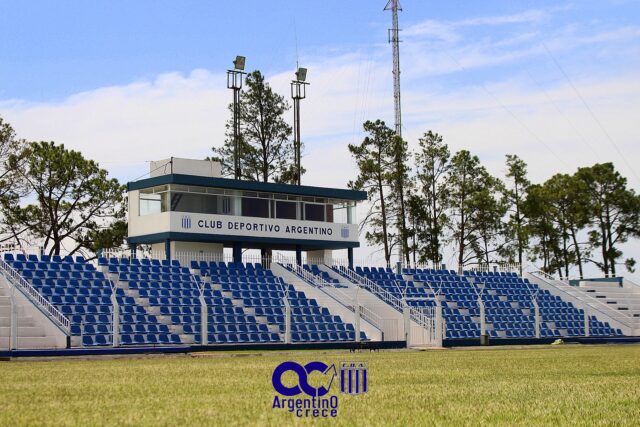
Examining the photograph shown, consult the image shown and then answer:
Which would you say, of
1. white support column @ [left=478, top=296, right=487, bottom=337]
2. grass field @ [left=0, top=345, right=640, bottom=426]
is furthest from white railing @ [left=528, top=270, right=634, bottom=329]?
grass field @ [left=0, top=345, right=640, bottom=426]

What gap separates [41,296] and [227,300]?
976 cm

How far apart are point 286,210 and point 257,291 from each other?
26.2ft

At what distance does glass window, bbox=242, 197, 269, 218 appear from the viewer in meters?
52.8

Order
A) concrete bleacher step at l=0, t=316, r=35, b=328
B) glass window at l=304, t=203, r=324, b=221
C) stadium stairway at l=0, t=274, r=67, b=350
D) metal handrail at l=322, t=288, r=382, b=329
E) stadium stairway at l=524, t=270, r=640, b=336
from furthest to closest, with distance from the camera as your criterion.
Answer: stadium stairway at l=524, t=270, r=640, b=336
glass window at l=304, t=203, r=324, b=221
metal handrail at l=322, t=288, r=382, b=329
concrete bleacher step at l=0, t=316, r=35, b=328
stadium stairway at l=0, t=274, r=67, b=350

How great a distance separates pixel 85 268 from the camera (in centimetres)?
4409

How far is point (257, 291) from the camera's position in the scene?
47719 mm

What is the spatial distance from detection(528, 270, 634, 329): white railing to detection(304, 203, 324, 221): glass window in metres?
15.2

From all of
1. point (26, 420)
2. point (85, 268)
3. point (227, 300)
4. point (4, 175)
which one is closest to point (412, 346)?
point (227, 300)

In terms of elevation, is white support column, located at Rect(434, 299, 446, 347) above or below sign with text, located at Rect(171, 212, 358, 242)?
below

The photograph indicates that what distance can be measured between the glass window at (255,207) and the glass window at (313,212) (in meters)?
2.74
